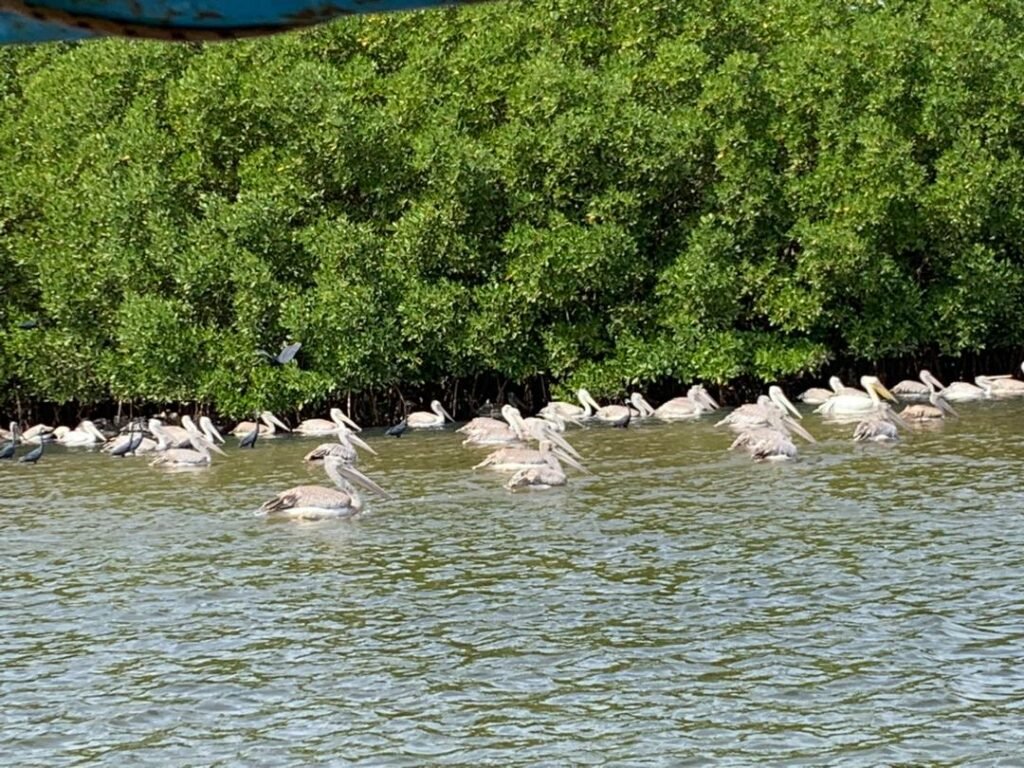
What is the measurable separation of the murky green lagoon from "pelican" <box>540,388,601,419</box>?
803 cm

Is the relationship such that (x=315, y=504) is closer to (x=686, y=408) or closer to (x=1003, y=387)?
(x=686, y=408)

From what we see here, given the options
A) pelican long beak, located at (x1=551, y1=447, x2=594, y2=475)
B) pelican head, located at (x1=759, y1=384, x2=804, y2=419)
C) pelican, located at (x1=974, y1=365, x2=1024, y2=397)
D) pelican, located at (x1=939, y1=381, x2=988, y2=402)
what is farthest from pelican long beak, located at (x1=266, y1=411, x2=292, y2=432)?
pelican, located at (x1=974, y1=365, x2=1024, y2=397)

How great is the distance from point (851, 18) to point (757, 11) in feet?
6.70

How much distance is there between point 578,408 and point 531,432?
5427 millimetres

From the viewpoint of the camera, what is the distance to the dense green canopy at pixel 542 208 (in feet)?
94.1

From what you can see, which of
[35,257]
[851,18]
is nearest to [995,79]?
[851,18]

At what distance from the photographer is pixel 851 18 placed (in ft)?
106

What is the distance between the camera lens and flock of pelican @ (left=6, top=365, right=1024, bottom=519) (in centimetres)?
1734

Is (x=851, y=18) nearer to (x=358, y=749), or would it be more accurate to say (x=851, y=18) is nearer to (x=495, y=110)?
(x=495, y=110)

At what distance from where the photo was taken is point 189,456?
868 inches

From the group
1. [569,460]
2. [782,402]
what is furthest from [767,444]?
[782,402]

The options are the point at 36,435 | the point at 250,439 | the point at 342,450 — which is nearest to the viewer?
the point at 342,450

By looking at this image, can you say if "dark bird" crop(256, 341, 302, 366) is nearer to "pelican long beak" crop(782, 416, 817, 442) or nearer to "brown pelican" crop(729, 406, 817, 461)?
"pelican long beak" crop(782, 416, 817, 442)

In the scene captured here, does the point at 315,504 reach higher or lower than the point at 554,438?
lower
